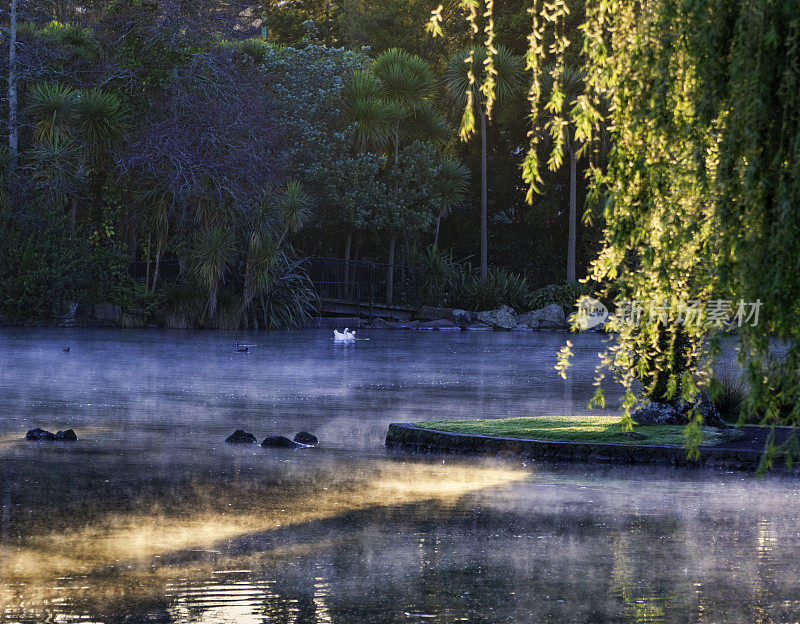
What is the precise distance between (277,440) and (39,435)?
256 cm

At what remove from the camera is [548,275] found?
53.9 meters

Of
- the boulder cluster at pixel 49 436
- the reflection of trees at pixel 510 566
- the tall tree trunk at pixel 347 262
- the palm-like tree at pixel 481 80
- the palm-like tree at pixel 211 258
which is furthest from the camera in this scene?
the tall tree trunk at pixel 347 262

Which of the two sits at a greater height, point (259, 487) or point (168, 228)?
point (168, 228)

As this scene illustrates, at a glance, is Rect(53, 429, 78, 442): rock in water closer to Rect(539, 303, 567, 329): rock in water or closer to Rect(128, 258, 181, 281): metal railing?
Rect(128, 258, 181, 281): metal railing

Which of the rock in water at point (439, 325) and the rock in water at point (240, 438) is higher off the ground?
the rock in water at point (439, 325)

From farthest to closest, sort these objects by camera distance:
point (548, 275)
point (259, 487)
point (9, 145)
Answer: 1. point (548, 275)
2. point (9, 145)
3. point (259, 487)

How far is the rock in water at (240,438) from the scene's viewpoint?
14.1 m

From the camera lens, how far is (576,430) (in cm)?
1387

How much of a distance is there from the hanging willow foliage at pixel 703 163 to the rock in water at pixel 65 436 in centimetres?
815

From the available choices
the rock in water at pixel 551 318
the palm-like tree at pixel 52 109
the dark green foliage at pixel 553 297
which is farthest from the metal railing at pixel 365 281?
the palm-like tree at pixel 52 109

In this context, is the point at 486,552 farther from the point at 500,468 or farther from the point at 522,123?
the point at 522,123

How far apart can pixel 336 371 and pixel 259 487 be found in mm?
14933

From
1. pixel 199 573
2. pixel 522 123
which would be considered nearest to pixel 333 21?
pixel 522 123

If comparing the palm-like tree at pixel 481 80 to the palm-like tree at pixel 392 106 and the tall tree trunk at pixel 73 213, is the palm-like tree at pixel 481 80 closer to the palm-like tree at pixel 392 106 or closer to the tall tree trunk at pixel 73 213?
the palm-like tree at pixel 392 106
